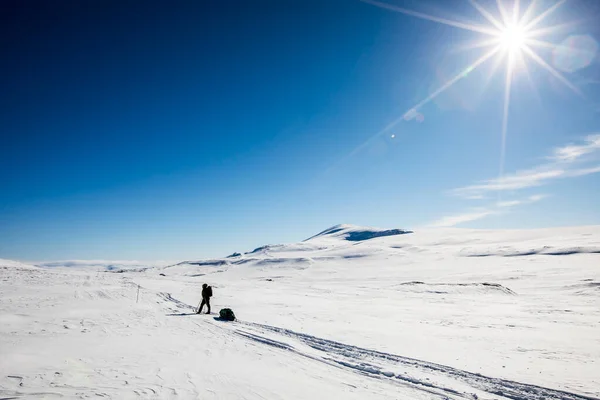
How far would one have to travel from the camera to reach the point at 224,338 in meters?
12.5

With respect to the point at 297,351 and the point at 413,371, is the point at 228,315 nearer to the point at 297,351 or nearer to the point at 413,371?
the point at 297,351

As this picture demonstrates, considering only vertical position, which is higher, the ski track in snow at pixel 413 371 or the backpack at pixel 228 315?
the backpack at pixel 228 315

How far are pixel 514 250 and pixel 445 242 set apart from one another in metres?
45.0

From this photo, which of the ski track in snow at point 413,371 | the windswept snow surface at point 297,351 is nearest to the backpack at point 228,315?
the windswept snow surface at point 297,351

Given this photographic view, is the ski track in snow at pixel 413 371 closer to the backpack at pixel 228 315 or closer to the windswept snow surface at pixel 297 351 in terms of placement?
the windswept snow surface at pixel 297 351

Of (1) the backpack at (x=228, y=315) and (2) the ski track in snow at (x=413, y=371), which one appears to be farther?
(1) the backpack at (x=228, y=315)

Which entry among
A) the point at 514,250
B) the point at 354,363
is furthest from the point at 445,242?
the point at 354,363

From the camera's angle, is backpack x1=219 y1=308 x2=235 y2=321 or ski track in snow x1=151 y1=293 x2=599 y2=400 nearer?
ski track in snow x1=151 y1=293 x2=599 y2=400

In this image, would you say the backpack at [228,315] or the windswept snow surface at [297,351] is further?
the backpack at [228,315]

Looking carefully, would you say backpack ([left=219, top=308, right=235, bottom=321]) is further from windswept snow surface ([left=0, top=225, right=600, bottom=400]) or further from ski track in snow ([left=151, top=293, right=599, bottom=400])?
ski track in snow ([left=151, top=293, right=599, bottom=400])

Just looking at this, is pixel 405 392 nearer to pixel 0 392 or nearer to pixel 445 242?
pixel 0 392

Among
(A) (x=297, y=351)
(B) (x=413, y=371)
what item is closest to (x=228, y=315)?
(A) (x=297, y=351)

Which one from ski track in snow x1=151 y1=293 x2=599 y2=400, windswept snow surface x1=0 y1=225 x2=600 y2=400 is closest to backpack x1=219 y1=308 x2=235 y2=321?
windswept snow surface x1=0 y1=225 x2=600 y2=400

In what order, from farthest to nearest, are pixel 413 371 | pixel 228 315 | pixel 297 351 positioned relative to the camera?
pixel 228 315 < pixel 297 351 < pixel 413 371
